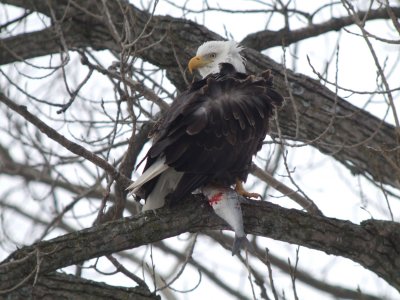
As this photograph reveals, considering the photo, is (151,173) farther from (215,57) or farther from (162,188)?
(215,57)

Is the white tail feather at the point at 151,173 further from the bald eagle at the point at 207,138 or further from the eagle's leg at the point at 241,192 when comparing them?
the eagle's leg at the point at 241,192

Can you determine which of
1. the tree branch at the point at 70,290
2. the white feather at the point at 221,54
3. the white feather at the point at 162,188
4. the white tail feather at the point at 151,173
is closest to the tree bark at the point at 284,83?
the white feather at the point at 221,54

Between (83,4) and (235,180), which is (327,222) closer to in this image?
(235,180)

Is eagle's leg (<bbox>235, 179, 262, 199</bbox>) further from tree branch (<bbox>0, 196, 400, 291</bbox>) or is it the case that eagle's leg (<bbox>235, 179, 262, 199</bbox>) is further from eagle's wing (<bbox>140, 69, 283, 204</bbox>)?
tree branch (<bbox>0, 196, 400, 291</bbox>)

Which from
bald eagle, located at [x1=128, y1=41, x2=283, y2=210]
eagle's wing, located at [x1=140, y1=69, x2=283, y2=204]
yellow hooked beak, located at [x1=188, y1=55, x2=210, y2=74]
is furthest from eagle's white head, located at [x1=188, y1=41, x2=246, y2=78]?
eagle's wing, located at [x1=140, y1=69, x2=283, y2=204]

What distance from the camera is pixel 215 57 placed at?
20.0 ft

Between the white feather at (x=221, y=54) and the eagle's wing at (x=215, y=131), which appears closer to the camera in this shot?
the eagle's wing at (x=215, y=131)

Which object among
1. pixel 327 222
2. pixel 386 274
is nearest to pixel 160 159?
pixel 327 222

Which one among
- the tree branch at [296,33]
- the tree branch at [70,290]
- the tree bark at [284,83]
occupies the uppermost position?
the tree branch at [296,33]

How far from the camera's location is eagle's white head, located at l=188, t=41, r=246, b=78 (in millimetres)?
6012

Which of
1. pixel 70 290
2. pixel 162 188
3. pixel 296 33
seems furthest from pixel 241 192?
pixel 296 33

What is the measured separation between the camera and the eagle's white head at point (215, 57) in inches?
237

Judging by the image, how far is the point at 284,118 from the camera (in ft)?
20.2

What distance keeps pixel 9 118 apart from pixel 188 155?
4.62 meters
